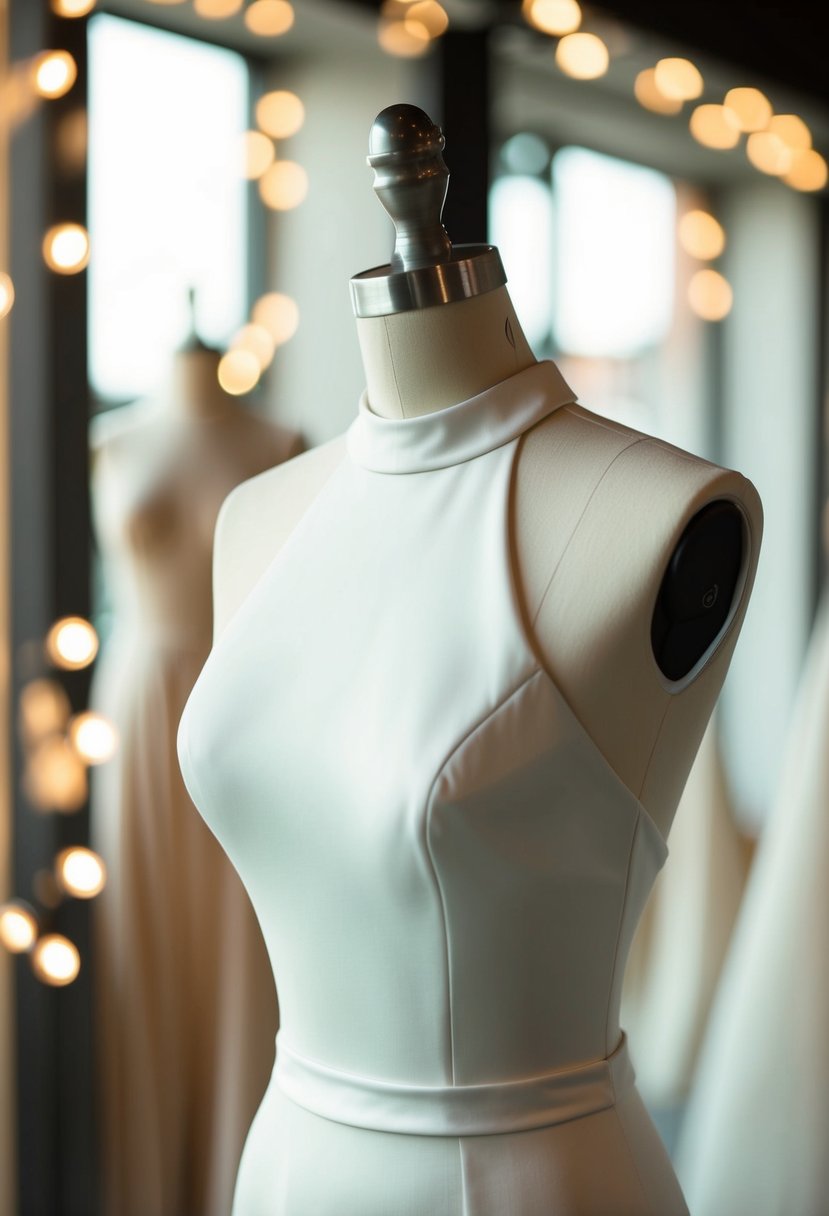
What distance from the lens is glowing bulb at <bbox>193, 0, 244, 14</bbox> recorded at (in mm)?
1735

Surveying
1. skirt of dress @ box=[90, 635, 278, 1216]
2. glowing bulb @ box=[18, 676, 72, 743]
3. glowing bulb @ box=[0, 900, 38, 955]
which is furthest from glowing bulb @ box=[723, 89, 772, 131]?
glowing bulb @ box=[0, 900, 38, 955]

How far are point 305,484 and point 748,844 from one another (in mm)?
2325

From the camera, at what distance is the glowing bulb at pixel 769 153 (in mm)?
2748

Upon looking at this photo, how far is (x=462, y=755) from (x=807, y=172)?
2.63 m

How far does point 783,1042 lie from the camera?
181 centimetres

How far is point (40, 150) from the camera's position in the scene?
5.31ft

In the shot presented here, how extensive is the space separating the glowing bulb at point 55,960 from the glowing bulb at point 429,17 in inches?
53.8

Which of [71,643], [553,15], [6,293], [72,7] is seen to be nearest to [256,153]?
[72,7]

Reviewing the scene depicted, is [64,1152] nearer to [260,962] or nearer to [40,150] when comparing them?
[260,962]

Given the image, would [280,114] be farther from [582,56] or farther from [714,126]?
[714,126]

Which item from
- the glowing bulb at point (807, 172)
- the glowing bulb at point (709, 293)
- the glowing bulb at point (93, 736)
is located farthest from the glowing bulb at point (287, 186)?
the glowing bulb at point (709, 293)

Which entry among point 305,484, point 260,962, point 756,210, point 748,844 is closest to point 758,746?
point 748,844

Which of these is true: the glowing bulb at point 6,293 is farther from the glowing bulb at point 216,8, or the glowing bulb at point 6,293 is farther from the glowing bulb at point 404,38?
the glowing bulb at point 404,38

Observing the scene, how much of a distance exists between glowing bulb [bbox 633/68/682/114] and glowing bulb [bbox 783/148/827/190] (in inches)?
20.9
